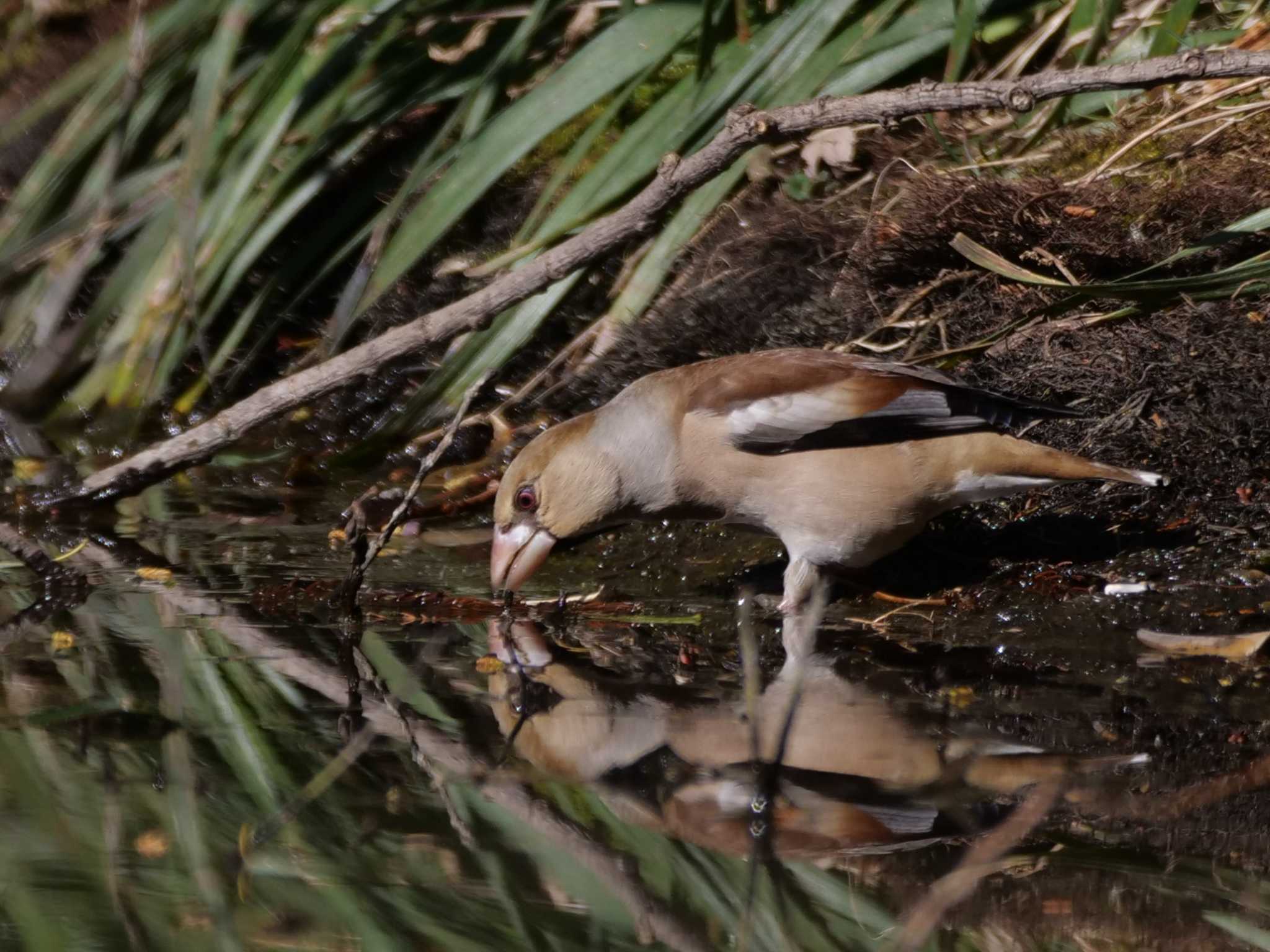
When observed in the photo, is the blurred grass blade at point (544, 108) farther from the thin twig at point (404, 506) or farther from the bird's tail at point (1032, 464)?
the bird's tail at point (1032, 464)

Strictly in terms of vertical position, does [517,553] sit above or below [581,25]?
below

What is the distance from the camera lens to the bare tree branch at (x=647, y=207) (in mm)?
3641

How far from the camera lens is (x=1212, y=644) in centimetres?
340

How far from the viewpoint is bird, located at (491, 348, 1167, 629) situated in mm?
4000

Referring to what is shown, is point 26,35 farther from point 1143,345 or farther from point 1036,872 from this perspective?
point 1036,872

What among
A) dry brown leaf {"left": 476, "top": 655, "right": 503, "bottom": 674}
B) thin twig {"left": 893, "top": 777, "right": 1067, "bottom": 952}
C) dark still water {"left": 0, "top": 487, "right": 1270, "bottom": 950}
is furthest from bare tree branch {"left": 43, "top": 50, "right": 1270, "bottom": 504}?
thin twig {"left": 893, "top": 777, "right": 1067, "bottom": 952}

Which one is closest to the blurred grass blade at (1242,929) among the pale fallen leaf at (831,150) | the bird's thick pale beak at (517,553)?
the bird's thick pale beak at (517,553)

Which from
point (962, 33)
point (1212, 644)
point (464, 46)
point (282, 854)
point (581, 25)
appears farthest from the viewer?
point (464, 46)

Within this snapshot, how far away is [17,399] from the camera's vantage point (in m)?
6.02

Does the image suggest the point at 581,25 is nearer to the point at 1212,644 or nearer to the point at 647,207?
the point at 647,207

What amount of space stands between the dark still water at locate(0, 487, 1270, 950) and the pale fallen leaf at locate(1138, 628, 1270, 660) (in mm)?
25

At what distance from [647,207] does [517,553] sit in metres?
1.17

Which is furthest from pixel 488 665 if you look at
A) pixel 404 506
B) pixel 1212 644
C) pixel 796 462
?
pixel 1212 644

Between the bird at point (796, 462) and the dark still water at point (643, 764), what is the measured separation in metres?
0.23
